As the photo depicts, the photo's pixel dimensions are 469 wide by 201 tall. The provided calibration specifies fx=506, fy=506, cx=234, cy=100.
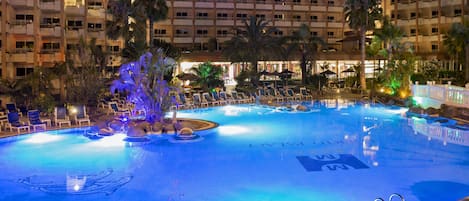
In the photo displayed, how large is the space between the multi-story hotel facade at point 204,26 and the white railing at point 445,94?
15.4m

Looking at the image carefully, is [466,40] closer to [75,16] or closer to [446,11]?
[446,11]

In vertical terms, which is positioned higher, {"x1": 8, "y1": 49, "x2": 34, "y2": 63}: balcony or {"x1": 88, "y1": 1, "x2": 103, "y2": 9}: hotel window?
{"x1": 88, "y1": 1, "x2": 103, "y2": 9}: hotel window

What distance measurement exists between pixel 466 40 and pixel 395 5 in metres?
20.1

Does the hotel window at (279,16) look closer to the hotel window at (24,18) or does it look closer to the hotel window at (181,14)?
the hotel window at (181,14)

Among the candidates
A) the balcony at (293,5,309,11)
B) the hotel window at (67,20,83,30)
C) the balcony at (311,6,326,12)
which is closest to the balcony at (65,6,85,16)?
the hotel window at (67,20,83,30)

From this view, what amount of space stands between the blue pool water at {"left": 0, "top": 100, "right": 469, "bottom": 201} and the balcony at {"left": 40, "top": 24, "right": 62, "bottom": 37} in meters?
14.6

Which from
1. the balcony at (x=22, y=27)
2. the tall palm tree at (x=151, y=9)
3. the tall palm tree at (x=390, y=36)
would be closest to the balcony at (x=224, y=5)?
the tall palm tree at (x=390, y=36)

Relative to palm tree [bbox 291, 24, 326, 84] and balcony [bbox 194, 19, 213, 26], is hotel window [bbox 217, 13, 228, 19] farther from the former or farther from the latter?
palm tree [bbox 291, 24, 326, 84]

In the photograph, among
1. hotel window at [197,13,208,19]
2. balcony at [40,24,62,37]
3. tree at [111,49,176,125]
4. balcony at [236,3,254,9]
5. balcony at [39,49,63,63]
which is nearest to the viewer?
tree at [111,49,176,125]

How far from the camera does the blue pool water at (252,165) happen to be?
1306 centimetres

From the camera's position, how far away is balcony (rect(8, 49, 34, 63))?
3238cm

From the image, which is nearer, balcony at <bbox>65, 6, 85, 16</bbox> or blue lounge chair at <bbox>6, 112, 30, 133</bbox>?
blue lounge chair at <bbox>6, 112, 30, 133</bbox>

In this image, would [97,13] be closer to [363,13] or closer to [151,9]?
[151,9]

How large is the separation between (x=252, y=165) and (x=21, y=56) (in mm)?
22394
